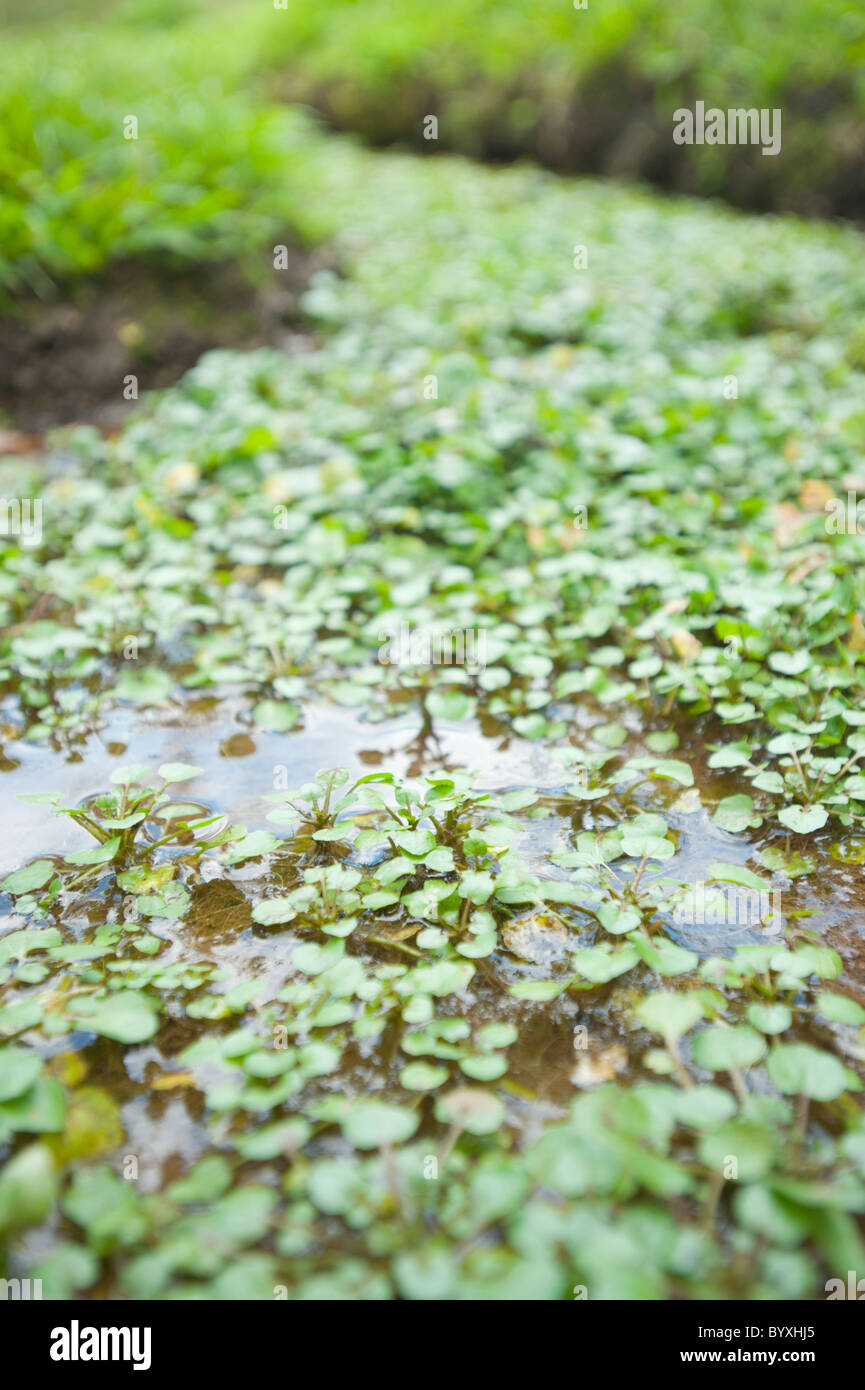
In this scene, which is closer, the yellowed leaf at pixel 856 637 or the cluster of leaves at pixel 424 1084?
the cluster of leaves at pixel 424 1084

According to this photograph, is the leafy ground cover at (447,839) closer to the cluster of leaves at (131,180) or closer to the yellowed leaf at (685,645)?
the yellowed leaf at (685,645)

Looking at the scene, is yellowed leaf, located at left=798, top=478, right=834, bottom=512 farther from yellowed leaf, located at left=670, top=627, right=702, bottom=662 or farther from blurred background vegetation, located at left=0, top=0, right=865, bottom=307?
blurred background vegetation, located at left=0, top=0, right=865, bottom=307

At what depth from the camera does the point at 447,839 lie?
1777 mm

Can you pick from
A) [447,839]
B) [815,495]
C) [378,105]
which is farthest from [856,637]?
[378,105]

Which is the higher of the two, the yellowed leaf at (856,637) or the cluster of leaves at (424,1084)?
the yellowed leaf at (856,637)

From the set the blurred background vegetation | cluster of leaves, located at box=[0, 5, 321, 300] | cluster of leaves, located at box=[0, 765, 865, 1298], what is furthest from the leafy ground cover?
the blurred background vegetation

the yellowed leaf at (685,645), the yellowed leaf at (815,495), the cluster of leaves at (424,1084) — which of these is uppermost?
the yellowed leaf at (815,495)

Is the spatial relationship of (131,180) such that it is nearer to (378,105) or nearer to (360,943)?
(360,943)

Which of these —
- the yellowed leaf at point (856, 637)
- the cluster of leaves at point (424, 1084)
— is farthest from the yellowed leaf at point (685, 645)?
the cluster of leaves at point (424, 1084)

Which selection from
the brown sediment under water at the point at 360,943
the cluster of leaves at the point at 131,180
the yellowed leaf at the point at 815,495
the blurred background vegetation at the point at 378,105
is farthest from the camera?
the blurred background vegetation at the point at 378,105

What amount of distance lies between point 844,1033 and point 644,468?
2.20 meters

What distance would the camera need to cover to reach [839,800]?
1.88 meters

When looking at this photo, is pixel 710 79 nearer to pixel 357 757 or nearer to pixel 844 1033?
pixel 357 757

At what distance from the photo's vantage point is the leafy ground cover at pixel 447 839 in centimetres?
113
